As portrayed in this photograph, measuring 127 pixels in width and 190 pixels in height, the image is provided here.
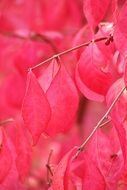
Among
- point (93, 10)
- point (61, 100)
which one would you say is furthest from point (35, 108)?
point (93, 10)

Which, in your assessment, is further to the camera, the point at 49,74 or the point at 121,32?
the point at 49,74

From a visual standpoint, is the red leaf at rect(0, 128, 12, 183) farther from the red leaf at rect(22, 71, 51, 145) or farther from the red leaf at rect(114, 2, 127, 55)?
the red leaf at rect(114, 2, 127, 55)

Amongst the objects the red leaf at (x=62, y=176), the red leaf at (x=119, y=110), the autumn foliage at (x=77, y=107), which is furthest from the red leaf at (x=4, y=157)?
the red leaf at (x=119, y=110)

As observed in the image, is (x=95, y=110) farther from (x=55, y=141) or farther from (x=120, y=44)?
(x=120, y=44)

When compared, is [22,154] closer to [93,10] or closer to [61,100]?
[61,100]

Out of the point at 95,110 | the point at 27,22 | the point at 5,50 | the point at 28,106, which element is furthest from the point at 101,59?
the point at 95,110

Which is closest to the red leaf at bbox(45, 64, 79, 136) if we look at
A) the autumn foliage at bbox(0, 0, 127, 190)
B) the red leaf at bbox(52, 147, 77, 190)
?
the autumn foliage at bbox(0, 0, 127, 190)

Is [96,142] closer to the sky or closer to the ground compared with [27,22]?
closer to the ground
